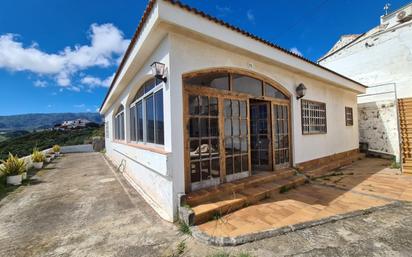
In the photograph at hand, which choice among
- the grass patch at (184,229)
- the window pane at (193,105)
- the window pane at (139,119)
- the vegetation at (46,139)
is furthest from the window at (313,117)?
the vegetation at (46,139)

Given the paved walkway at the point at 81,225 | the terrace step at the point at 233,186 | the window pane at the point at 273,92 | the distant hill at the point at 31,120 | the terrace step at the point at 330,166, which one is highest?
the distant hill at the point at 31,120

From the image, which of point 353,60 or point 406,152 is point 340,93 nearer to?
point 406,152

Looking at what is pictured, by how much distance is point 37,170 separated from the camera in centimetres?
974

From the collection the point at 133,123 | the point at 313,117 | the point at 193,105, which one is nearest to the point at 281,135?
the point at 313,117

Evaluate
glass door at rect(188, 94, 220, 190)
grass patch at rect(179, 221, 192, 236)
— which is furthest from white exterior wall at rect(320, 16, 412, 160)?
grass patch at rect(179, 221, 192, 236)

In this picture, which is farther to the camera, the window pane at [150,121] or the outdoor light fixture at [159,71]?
the window pane at [150,121]

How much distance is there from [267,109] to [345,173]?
3.59 m

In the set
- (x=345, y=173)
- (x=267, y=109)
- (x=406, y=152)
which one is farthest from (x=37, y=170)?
(x=406, y=152)

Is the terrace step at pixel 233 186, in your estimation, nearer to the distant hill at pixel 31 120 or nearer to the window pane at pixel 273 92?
the window pane at pixel 273 92

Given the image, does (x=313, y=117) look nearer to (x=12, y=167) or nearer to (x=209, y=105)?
(x=209, y=105)

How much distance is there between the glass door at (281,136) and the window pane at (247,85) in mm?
839

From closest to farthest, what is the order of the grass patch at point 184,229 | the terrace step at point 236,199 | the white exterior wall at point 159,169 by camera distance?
the grass patch at point 184,229 → the terrace step at point 236,199 → the white exterior wall at point 159,169

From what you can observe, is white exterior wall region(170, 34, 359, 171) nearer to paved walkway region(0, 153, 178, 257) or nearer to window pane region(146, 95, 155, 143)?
paved walkway region(0, 153, 178, 257)

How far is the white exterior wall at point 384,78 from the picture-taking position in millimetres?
9719
